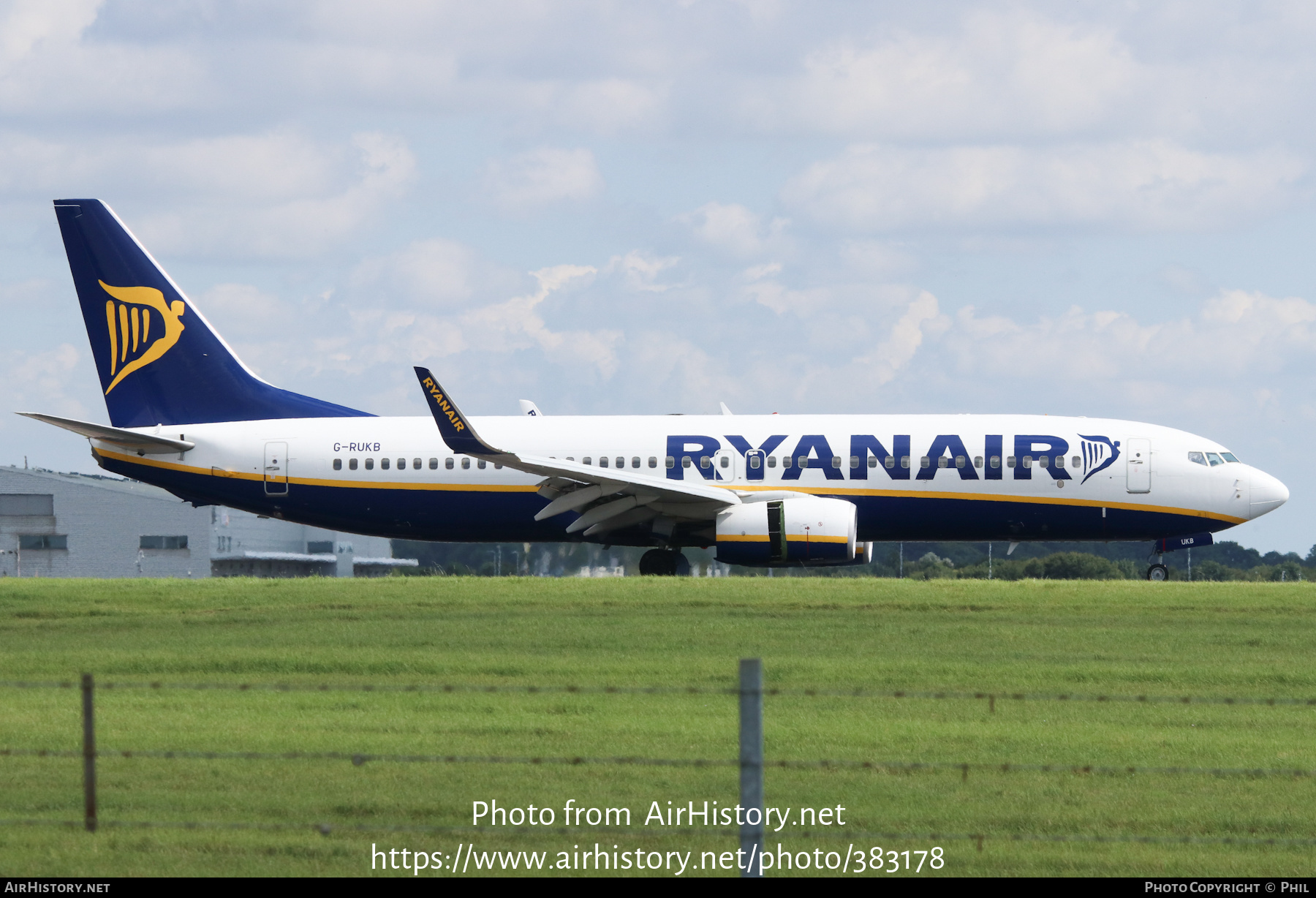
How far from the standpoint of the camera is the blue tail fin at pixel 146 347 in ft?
119

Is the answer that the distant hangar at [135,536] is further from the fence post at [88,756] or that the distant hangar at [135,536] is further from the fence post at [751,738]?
the fence post at [751,738]

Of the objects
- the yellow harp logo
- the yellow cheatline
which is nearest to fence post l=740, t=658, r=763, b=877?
the yellow cheatline

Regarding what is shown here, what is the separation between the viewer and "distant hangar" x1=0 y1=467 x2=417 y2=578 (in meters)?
74.2

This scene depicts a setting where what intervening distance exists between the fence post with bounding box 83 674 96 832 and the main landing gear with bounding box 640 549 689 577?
22408 mm

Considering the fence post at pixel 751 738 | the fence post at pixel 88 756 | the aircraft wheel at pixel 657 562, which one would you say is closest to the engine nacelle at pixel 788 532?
the aircraft wheel at pixel 657 562

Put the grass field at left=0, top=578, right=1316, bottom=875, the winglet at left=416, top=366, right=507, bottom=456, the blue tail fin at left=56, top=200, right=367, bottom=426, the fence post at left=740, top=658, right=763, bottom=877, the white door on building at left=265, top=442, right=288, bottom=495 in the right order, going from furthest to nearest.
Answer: the blue tail fin at left=56, top=200, right=367, bottom=426 → the white door on building at left=265, top=442, right=288, bottom=495 → the winglet at left=416, top=366, right=507, bottom=456 → the grass field at left=0, top=578, right=1316, bottom=875 → the fence post at left=740, top=658, right=763, bottom=877

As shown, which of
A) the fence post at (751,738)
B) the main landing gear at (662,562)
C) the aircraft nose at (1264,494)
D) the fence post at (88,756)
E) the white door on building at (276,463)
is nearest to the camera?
the fence post at (751,738)

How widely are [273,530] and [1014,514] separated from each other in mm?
50719

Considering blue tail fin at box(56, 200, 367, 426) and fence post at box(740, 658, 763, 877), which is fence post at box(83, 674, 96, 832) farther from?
blue tail fin at box(56, 200, 367, 426)

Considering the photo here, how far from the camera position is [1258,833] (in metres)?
11.9

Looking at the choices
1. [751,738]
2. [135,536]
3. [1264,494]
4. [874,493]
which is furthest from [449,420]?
[135,536]

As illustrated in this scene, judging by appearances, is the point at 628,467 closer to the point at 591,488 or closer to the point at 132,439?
the point at 591,488

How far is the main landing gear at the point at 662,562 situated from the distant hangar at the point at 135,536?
→ 41134 mm

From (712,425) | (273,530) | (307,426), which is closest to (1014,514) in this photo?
(712,425)
